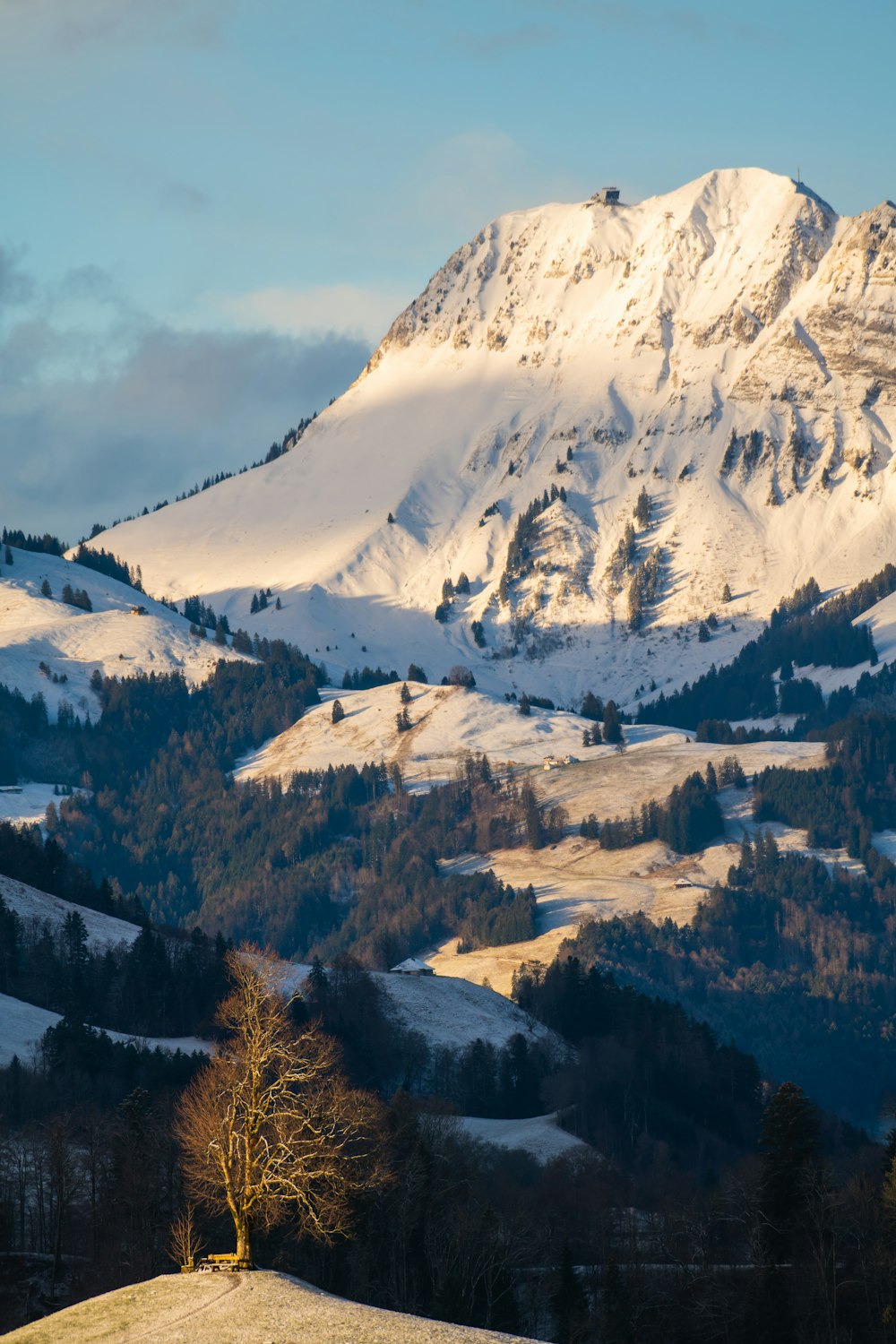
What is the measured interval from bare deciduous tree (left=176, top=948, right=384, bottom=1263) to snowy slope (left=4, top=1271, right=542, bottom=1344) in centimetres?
427

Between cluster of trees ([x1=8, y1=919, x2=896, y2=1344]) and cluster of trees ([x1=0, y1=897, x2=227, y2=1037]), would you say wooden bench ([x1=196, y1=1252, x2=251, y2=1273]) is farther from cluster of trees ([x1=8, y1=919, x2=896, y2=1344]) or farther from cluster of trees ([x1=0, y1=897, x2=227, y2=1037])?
cluster of trees ([x1=0, y1=897, x2=227, y2=1037])

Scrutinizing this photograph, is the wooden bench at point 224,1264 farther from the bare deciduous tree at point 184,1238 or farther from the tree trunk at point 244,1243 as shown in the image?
the bare deciduous tree at point 184,1238

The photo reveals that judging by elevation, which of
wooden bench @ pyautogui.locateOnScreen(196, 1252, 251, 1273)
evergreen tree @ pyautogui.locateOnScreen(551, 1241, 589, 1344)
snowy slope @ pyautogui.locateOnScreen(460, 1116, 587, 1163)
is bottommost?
evergreen tree @ pyautogui.locateOnScreen(551, 1241, 589, 1344)

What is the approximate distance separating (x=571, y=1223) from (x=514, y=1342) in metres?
50.5

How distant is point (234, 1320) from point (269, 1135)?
2565cm

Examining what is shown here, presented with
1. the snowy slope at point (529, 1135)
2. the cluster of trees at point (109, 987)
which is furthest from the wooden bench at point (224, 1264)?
the cluster of trees at point (109, 987)

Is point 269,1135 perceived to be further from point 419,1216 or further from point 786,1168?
point 786,1168

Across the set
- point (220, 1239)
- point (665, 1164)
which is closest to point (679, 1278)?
point (220, 1239)

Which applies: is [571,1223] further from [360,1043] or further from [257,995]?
[360,1043]

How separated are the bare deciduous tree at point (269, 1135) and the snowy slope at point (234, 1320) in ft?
14.0

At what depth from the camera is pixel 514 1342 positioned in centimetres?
7012

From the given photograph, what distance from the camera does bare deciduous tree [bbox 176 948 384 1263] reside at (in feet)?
270

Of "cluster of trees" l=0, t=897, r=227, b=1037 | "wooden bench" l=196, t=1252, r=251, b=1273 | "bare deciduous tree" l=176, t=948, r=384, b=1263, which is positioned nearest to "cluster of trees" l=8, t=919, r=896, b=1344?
"bare deciduous tree" l=176, t=948, r=384, b=1263

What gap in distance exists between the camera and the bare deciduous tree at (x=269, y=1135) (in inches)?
3246
